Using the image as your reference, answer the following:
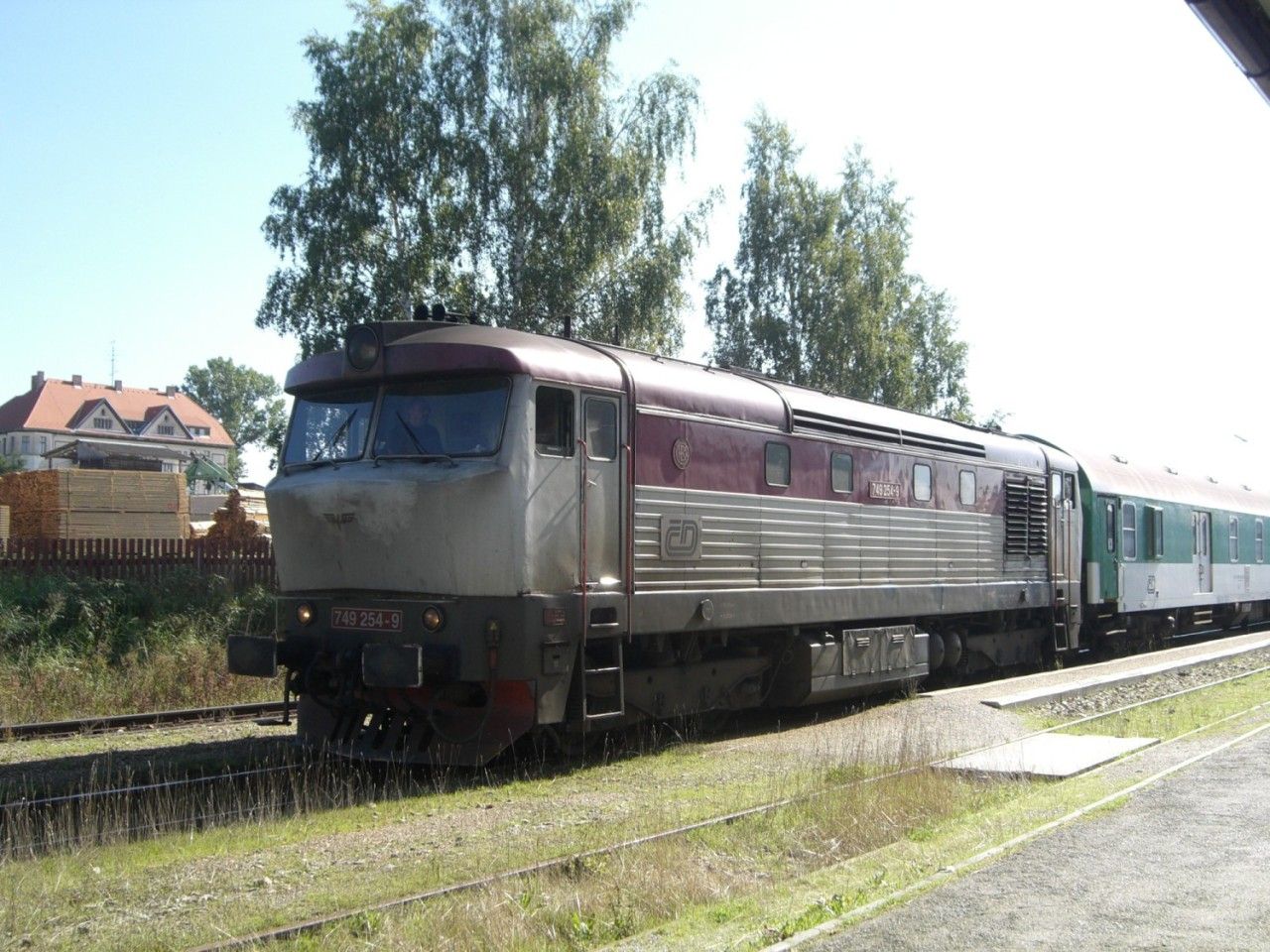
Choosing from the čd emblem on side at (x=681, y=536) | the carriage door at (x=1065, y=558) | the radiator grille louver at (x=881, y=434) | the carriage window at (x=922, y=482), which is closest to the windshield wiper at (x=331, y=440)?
the čd emblem on side at (x=681, y=536)

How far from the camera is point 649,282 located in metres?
28.5

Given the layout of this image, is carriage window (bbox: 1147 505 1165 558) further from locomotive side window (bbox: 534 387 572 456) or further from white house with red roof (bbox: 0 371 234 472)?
white house with red roof (bbox: 0 371 234 472)

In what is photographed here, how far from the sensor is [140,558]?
1988cm

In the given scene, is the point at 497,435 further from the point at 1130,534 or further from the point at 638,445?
the point at 1130,534

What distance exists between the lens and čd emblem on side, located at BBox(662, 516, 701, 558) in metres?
11.7

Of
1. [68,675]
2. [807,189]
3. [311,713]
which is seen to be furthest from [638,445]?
[807,189]

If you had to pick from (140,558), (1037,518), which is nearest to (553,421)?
(1037,518)

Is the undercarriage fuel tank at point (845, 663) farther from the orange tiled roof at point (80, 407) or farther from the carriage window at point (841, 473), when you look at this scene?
the orange tiled roof at point (80, 407)

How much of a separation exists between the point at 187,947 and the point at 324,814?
307 cm

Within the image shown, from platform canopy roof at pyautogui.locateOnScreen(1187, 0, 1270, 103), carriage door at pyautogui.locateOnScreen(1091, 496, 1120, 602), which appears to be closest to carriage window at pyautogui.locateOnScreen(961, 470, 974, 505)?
carriage door at pyautogui.locateOnScreen(1091, 496, 1120, 602)

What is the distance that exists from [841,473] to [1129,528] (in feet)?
36.0

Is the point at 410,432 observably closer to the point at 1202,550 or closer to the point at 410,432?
the point at 410,432

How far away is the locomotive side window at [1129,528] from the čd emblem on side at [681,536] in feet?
43.7

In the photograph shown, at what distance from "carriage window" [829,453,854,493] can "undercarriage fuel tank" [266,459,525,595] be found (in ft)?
17.1
